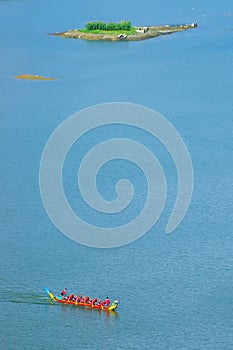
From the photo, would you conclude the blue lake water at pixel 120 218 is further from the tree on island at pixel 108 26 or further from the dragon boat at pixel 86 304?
the tree on island at pixel 108 26

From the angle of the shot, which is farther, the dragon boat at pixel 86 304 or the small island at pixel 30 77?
the small island at pixel 30 77

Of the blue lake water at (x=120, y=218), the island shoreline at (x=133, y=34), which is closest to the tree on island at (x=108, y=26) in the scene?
the island shoreline at (x=133, y=34)

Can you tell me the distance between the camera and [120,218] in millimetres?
31672

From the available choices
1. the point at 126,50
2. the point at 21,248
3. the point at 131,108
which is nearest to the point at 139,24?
the point at 126,50

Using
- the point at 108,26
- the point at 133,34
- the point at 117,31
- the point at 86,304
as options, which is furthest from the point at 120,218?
the point at 108,26

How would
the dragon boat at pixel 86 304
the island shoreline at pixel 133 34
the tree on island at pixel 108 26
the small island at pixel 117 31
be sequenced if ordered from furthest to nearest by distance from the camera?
the tree on island at pixel 108 26 < the small island at pixel 117 31 < the island shoreline at pixel 133 34 < the dragon boat at pixel 86 304

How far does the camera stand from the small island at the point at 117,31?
64.9 metres

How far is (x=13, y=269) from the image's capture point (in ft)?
93.8

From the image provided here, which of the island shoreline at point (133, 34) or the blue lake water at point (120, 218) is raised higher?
the island shoreline at point (133, 34)

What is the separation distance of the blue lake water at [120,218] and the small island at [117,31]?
17.0 feet

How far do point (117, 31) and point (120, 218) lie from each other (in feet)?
119

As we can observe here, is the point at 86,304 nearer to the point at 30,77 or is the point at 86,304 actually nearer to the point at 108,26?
the point at 30,77

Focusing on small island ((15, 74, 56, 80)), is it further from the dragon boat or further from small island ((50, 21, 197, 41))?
the dragon boat

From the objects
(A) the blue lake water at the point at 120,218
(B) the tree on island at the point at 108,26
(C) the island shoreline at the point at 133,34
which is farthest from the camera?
(B) the tree on island at the point at 108,26
